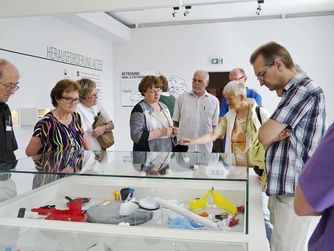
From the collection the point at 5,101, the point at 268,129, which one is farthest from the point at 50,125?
the point at 268,129

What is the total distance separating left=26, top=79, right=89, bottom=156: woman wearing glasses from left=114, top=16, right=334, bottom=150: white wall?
427 cm

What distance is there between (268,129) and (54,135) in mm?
1438

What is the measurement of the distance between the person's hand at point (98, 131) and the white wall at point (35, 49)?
140 centimetres

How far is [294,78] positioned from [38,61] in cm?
371

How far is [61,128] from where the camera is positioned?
7.84 feet

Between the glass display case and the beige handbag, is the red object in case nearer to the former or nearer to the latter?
the glass display case

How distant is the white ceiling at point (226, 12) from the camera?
5.56m

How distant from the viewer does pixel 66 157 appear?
1.92m

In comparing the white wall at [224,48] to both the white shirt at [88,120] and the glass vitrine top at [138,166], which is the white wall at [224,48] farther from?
the glass vitrine top at [138,166]

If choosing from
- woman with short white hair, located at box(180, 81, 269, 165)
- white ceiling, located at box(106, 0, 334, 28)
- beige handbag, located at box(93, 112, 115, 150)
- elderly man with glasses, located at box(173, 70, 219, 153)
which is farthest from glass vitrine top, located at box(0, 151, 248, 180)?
white ceiling, located at box(106, 0, 334, 28)

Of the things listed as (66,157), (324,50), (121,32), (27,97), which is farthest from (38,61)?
(324,50)

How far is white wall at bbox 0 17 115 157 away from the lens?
13.3 feet

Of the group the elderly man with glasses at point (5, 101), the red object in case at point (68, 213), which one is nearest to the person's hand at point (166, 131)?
the elderly man with glasses at point (5, 101)

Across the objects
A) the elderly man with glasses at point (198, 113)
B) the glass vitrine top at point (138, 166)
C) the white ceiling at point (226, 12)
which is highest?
the white ceiling at point (226, 12)
